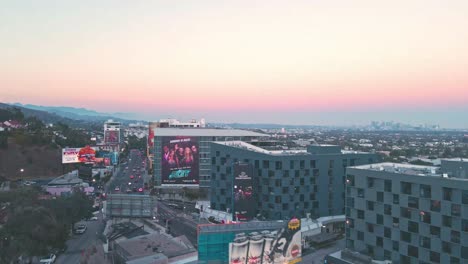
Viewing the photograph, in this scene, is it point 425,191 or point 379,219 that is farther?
point 379,219

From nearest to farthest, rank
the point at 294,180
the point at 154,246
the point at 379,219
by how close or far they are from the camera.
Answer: the point at 379,219, the point at 154,246, the point at 294,180

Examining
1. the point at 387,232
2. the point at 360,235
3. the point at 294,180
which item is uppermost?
the point at 294,180

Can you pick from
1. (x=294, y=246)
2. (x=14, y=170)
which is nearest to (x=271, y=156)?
(x=294, y=246)

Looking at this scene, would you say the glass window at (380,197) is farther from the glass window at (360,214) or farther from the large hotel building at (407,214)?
the glass window at (360,214)

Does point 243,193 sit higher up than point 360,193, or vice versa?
point 360,193

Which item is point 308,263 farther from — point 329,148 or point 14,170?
point 14,170

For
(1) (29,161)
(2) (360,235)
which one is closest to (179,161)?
(1) (29,161)

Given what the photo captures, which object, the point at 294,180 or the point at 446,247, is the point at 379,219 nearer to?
the point at 446,247
